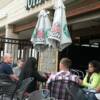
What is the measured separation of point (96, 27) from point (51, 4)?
7.32ft

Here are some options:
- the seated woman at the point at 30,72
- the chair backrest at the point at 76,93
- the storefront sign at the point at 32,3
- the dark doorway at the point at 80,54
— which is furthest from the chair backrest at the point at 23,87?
the storefront sign at the point at 32,3

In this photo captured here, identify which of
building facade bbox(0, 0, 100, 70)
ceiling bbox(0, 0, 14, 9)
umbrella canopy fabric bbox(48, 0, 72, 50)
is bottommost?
umbrella canopy fabric bbox(48, 0, 72, 50)

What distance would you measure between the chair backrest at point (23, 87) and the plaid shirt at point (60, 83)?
73 cm

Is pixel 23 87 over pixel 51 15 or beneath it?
beneath

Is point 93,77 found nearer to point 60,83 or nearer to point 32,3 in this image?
point 60,83

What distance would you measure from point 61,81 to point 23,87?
1.27m

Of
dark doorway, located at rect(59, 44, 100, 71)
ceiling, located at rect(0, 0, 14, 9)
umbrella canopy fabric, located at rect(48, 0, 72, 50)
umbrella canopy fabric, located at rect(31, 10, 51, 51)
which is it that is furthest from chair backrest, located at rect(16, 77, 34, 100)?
ceiling, located at rect(0, 0, 14, 9)

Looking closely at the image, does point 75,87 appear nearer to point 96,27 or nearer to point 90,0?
point 90,0

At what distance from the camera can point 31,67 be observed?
9852 mm

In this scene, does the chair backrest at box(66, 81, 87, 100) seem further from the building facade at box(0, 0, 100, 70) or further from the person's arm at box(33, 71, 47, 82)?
the building facade at box(0, 0, 100, 70)

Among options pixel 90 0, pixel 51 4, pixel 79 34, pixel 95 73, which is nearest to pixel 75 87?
pixel 95 73

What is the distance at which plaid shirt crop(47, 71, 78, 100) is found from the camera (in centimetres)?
796

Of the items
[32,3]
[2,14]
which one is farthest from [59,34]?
[2,14]

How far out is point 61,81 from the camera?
8.01m
